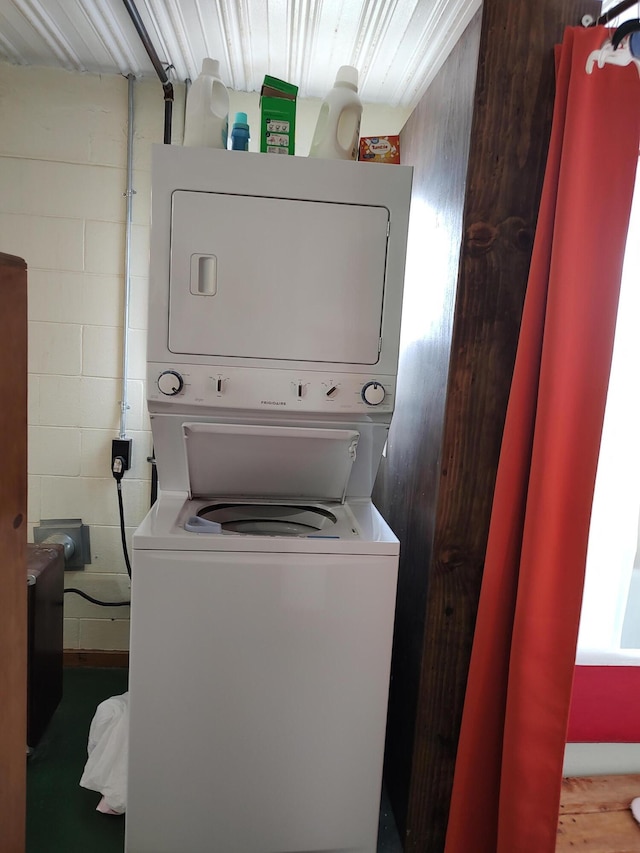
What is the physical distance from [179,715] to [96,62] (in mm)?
2153

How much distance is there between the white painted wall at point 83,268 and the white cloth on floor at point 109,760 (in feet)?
1.98

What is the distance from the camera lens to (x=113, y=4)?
5.47 feet

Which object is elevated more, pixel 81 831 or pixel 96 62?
pixel 96 62

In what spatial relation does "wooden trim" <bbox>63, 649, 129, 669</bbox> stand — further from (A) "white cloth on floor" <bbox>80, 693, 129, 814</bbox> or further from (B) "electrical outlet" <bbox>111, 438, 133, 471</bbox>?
(B) "electrical outlet" <bbox>111, 438, 133, 471</bbox>

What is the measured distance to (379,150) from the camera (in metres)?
1.66

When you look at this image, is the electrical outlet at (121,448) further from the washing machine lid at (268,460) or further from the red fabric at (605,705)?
the red fabric at (605,705)

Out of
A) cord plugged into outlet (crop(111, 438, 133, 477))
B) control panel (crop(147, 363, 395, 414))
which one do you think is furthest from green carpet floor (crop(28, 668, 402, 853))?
control panel (crop(147, 363, 395, 414))

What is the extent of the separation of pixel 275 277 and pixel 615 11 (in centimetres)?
92

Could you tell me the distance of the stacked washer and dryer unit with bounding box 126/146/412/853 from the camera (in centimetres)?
133

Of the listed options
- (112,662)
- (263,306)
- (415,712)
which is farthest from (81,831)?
(263,306)

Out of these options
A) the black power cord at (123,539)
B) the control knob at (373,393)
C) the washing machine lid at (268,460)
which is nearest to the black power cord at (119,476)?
the black power cord at (123,539)

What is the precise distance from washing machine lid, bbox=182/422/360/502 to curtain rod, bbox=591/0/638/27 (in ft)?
3.57

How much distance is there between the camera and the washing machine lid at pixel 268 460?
4.92ft

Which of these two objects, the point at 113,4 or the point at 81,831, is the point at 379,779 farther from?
the point at 113,4
